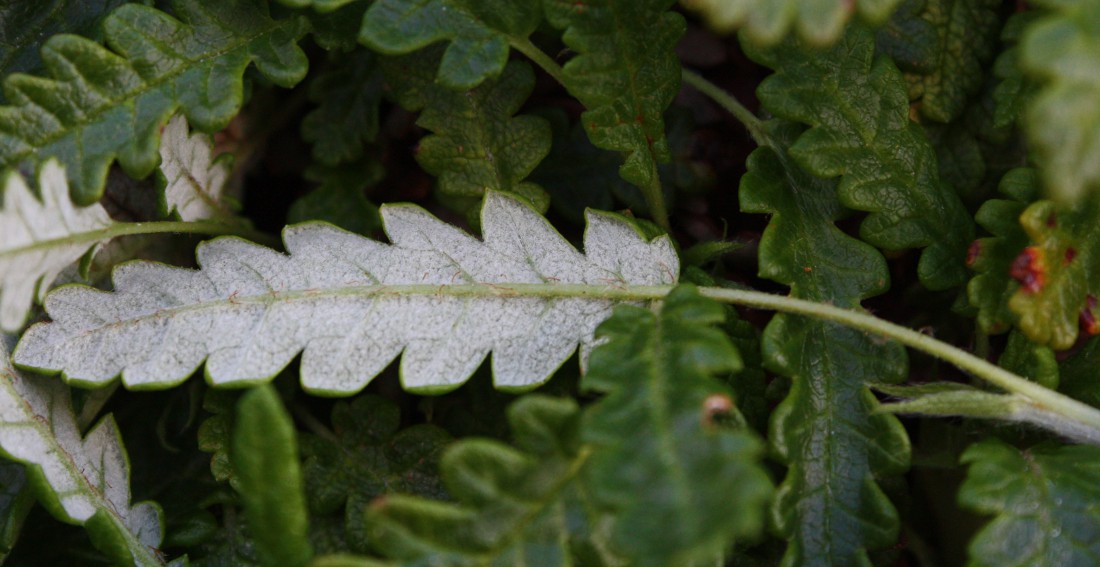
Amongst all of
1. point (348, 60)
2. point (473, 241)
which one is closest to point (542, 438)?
point (473, 241)

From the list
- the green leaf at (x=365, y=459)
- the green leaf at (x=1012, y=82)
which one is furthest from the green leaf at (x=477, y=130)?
the green leaf at (x=1012, y=82)

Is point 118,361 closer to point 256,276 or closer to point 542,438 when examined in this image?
point 256,276

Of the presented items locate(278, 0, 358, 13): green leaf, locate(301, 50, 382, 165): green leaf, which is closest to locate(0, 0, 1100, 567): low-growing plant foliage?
locate(278, 0, 358, 13): green leaf

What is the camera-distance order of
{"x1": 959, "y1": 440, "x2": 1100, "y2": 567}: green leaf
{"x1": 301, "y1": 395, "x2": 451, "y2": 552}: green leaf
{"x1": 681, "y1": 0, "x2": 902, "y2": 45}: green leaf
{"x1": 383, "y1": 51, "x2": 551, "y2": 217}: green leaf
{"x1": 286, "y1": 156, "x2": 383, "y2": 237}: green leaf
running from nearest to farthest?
{"x1": 681, "y1": 0, "x2": 902, "y2": 45}: green leaf → {"x1": 959, "y1": 440, "x2": 1100, "y2": 567}: green leaf → {"x1": 301, "y1": 395, "x2": 451, "y2": 552}: green leaf → {"x1": 383, "y1": 51, "x2": 551, "y2": 217}: green leaf → {"x1": 286, "y1": 156, "x2": 383, "y2": 237}: green leaf

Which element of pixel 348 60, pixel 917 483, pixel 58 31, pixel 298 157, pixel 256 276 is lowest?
pixel 917 483

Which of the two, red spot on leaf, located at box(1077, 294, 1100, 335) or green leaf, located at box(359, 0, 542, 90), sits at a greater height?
green leaf, located at box(359, 0, 542, 90)

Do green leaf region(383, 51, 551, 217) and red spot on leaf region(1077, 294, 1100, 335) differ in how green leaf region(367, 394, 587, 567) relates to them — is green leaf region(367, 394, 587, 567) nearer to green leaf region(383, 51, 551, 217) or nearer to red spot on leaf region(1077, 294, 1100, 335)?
green leaf region(383, 51, 551, 217)

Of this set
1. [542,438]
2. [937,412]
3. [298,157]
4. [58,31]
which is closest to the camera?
[542,438]
